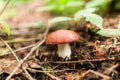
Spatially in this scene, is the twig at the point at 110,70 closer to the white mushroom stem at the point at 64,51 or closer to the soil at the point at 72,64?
the soil at the point at 72,64

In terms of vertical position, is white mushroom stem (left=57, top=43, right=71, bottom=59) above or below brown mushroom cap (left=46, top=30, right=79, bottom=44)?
below

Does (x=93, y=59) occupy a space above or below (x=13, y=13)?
below

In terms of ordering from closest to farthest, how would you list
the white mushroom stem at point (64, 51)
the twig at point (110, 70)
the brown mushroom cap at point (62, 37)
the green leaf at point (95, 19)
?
the twig at point (110, 70)
the green leaf at point (95, 19)
the brown mushroom cap at point (62, 37)
the white mushroom stem at point (64, 51)

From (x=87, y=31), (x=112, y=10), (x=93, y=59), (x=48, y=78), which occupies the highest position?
(x=112, y=10)

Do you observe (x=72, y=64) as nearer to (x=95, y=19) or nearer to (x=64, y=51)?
(x=64, y=51)

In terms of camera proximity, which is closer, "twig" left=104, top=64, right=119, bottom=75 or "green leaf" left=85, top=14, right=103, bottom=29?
"twig" left=104, top=64, right=119, bottom=75

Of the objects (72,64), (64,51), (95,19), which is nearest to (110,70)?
(72,64)

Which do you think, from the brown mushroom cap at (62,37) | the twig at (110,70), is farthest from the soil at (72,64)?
the brown mushroom cap at (62,37)

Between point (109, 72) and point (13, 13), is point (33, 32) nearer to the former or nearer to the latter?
point (109, 72)

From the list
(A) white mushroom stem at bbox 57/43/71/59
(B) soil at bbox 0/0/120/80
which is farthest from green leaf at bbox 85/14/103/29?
(A) white mushroom stem at bbox 57/43/71/59

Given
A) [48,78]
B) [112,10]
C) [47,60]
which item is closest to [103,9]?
[112,10]

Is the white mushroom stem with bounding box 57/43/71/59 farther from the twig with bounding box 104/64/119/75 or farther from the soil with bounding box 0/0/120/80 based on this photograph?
the twig with bounding box 104/64/119/75
